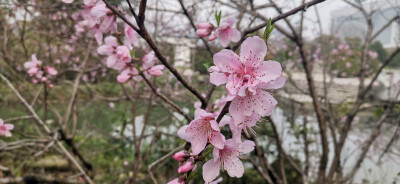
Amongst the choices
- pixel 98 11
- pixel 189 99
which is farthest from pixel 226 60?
pixel 189 99

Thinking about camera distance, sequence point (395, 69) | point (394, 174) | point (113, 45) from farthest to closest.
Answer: point (395, 69), point (394, 174), point (113, 45)

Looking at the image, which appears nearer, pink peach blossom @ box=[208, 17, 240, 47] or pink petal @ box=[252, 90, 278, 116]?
pink petal @ box=[252, 90, 278, 116]

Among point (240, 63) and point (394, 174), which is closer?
point (240, 63)

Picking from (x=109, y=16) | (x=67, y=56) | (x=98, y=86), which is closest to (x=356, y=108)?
(x=109, y=16)

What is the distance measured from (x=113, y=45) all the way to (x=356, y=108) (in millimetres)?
1980

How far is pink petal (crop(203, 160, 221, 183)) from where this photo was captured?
645mm

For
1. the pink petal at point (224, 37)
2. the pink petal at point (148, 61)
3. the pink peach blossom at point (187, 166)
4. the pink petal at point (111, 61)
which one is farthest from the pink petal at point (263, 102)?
the pink petal at point (111, 61)

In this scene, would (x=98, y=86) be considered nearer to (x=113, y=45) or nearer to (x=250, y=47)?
(x=113, y=45)

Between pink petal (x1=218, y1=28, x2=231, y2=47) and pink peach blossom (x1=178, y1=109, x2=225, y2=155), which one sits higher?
pink petal (x1=218, y1=28, x2=231, y2=47)

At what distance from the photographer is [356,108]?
227 cm

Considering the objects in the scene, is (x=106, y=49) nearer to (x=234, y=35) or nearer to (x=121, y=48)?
(x=121, y=48)

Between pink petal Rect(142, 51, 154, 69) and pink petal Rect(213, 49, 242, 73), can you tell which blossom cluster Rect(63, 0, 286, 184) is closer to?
pink petal Rect(213, 49, 242, 73)

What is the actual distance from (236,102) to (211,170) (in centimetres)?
19

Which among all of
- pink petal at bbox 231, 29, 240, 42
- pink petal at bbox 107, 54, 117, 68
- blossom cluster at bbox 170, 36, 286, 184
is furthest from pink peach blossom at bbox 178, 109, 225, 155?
pink petal at bbox 107, 54, 117, 68
